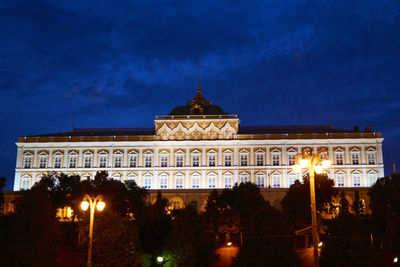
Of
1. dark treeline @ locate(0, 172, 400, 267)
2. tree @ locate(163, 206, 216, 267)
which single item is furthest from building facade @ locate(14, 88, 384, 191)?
tree @ locate(163, 206, 216, 267)

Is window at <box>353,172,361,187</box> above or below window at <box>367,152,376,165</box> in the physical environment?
below

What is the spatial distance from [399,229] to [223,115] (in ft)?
153

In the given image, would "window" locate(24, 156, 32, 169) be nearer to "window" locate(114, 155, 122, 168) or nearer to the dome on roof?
"window" locate(114, 155, 122, 168)

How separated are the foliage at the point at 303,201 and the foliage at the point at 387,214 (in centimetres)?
569

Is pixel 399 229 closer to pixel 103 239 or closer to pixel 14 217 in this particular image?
pixel 103 239

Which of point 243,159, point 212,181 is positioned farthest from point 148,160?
point 243,159

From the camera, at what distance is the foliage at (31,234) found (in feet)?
97.1

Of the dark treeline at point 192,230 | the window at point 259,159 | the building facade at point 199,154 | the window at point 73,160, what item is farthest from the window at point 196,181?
the window at point 73,160

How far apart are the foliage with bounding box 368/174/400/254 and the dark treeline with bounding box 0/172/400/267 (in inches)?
4.1

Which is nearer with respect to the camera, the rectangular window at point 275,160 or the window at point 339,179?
the window at point 339,179

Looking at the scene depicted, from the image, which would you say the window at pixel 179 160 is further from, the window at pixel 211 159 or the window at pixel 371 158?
the window at pixel 371 158

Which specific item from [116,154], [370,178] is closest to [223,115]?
[116,154]

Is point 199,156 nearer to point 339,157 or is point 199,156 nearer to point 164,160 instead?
point 164,160

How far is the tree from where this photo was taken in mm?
38469
